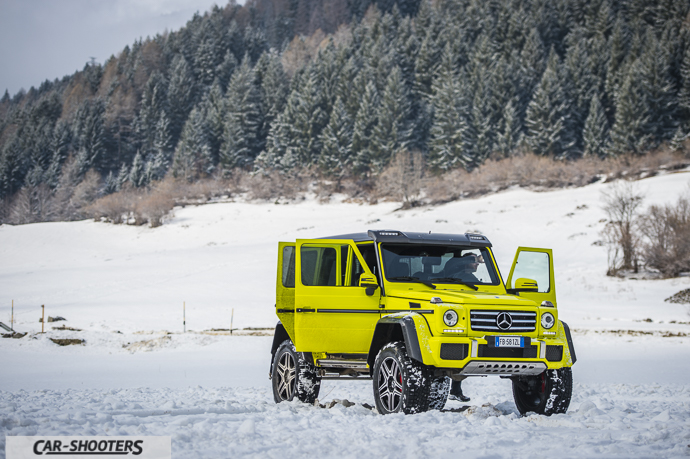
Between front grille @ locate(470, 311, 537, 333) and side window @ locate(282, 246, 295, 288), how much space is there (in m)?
3.18

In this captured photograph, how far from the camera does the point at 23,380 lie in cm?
1444

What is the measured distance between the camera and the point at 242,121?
10988 centimetres

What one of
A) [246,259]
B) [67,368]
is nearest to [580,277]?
[246,259]

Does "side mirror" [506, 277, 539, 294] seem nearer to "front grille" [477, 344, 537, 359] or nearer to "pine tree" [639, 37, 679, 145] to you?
"front grille" [477, 344, 537, 359]

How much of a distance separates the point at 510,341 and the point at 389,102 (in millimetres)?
89777

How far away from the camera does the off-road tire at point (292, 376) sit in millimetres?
9180

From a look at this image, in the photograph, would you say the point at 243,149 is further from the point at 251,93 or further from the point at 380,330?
the point at 380,330

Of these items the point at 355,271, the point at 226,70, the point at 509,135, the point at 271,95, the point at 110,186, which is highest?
the point at 226,70

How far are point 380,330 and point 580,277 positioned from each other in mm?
35660

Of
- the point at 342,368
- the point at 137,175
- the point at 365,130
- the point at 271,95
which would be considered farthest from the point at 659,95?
the point at 342,368

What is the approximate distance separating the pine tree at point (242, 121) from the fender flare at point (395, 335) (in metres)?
97.8

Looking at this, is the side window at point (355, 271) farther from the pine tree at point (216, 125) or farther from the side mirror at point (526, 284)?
the pine tree at point (216, 125)

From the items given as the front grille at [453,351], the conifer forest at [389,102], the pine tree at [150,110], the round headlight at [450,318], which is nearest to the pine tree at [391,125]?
the conifer forest at [389,102]

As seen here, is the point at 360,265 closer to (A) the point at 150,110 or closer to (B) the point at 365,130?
(B) the point at 365,130
